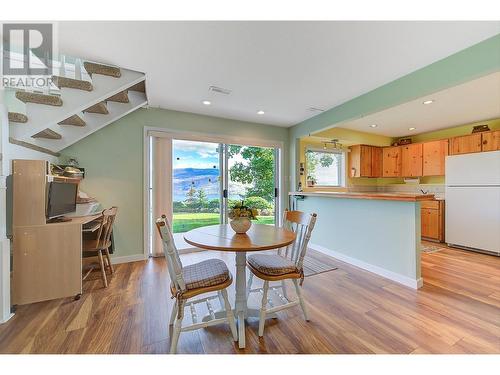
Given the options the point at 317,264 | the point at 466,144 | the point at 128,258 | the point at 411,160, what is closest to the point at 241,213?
the point at 317,264

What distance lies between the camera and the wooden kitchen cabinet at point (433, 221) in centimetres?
429

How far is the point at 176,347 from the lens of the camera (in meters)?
1.49

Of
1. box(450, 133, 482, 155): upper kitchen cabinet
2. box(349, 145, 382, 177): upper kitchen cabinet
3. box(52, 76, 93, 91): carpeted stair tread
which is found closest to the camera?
box(52, 76, 93, 91): carpeted stair tread

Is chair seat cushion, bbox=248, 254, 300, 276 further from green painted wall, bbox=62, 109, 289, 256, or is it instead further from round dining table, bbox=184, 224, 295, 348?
green painted wall, bbox=62, 109, 289, 256

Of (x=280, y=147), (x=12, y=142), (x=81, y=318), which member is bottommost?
(x=81, y=318)

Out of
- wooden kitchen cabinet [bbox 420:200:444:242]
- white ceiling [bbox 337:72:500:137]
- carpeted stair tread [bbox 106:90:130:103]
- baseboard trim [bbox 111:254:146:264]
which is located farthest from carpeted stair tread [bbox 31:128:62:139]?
wooden kitchen cabinet [bbox 420:200:444:242]

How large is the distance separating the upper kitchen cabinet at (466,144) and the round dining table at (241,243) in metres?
4.46

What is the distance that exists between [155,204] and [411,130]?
220 inches

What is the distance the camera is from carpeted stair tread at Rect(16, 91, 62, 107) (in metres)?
2.08

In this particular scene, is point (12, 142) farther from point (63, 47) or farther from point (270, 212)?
point (270, 212)

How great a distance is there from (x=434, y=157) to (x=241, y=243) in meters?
5.16

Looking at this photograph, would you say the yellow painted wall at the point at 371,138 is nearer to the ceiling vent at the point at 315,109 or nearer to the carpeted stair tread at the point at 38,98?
the ceiling vent at the point at 315,109

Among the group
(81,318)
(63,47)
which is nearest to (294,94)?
(63,47)

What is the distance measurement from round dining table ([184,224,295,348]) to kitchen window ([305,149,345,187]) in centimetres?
316
